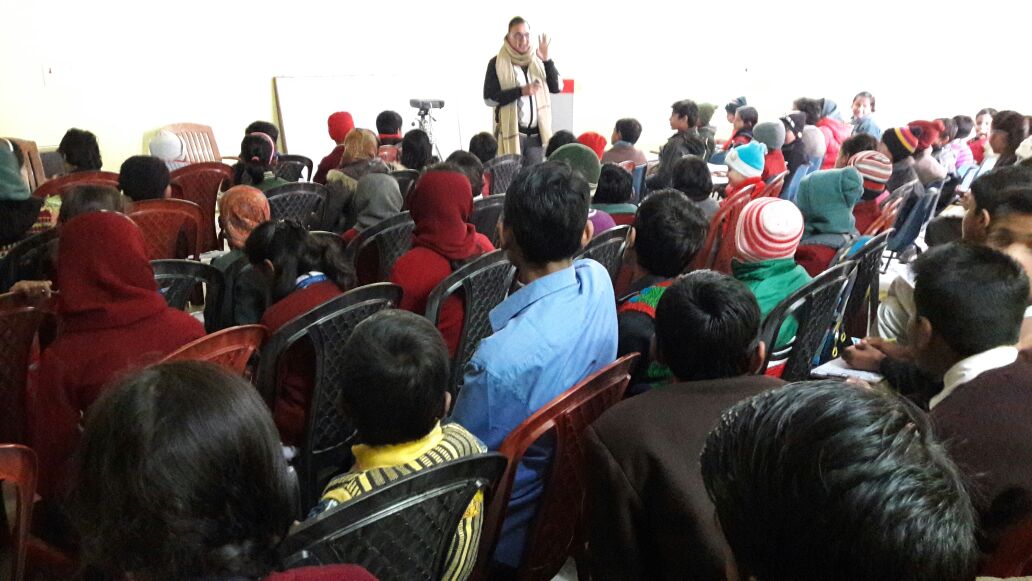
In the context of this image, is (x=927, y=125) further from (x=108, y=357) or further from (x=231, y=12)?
(x=231, y=12)

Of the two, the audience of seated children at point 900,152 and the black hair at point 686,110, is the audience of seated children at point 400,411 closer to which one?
the audience of seated children at point 900,152

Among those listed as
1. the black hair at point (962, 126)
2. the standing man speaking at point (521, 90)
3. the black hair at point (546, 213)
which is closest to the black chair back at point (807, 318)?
the black hair at point (546, 213)

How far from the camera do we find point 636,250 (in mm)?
2182

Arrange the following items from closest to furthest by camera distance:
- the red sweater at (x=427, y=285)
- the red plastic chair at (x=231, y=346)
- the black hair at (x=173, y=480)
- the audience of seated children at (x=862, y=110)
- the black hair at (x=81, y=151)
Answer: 1. the black hair at (x=173, y=480)
2. the red plastic chair at (x=231, y=346)
3. the red sweater at (x=427, y=285)
4. the black hair at (x=81, y=151)
5. the audience of seated children at (x=862, y=110)

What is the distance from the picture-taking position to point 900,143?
459 centimetres

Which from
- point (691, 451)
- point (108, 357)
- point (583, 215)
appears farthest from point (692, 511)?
point (108, 357)

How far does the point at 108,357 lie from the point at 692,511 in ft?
4.41

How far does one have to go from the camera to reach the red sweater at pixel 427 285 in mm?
2350

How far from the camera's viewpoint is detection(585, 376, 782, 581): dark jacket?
1.22 meters

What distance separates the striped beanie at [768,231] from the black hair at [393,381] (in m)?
1.24

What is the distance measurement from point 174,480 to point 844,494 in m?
0.67

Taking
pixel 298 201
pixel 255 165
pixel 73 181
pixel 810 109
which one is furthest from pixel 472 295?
pixel 810 109

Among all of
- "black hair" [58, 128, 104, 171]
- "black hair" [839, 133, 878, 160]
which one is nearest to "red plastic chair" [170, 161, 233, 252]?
"black hair" [58, 128, 104, 171]

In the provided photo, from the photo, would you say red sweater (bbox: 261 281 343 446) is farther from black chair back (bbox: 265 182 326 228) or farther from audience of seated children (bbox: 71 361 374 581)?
black chair back (bbox: 265 182 326 228)
